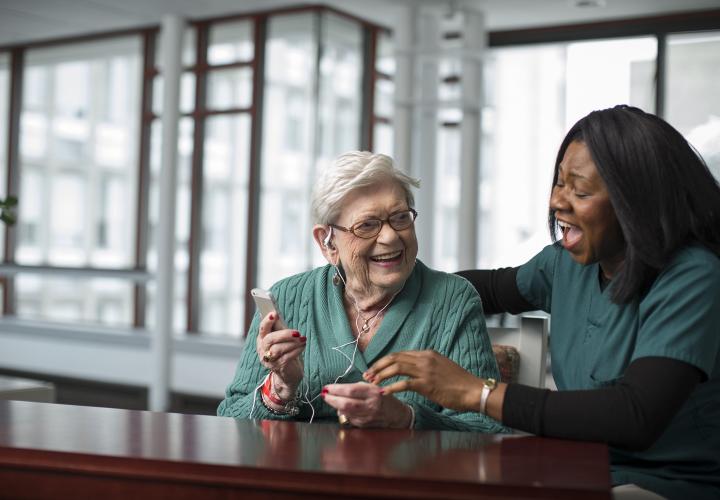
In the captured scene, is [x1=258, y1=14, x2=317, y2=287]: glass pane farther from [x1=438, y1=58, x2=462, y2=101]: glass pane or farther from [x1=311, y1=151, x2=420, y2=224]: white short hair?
[x1=311, y1=151, x2=420, y2=224]: white short hair

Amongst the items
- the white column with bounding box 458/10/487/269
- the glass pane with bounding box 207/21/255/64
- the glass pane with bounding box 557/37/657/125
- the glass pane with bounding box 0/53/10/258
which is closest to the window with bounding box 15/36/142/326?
the glass pane with bounding box 0/53/10/258

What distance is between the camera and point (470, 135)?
6.18 m

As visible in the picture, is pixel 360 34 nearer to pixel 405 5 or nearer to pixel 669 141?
pixel 405 5

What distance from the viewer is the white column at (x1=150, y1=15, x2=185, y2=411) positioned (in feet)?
20.8

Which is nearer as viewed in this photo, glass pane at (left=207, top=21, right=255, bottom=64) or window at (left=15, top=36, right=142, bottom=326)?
glass pane at (left=207, top=21, right=255, bottom=64)

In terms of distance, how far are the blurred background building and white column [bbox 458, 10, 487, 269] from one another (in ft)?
0.05

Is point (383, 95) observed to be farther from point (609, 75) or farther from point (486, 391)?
point (486, 391)

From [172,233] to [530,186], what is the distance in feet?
12.3

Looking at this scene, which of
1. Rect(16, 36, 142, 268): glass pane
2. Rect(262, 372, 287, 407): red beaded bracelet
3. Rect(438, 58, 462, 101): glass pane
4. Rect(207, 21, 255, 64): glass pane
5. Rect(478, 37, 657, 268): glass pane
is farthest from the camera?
Rect(16, 36, 142, 268): glass pane

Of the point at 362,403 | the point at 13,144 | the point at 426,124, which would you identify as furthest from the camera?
the point at 13,144

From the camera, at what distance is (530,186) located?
8539 mm

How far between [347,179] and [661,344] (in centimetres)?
81

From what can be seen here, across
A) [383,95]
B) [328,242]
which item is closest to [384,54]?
[383,95]

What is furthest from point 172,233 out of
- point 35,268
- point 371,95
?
point 371,95
